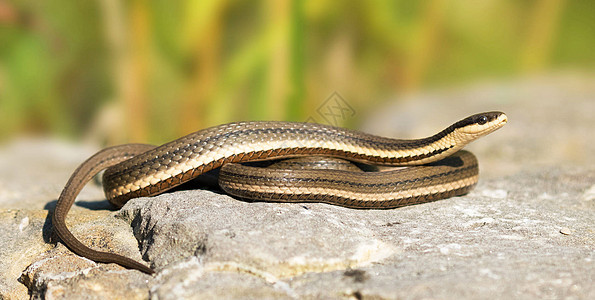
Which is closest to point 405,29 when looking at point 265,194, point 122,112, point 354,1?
point 354,1

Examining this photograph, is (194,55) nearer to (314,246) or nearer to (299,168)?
(299,168)

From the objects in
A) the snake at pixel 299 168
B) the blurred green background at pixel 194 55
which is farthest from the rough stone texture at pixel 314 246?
the blurred green background at pixel 194 55

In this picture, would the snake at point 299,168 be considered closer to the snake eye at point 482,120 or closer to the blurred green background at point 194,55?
the snake eye at point 482,120

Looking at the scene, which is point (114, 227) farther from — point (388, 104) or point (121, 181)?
point (388, 104)

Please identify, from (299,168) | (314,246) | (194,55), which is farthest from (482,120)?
(194,55)

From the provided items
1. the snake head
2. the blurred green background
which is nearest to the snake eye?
the snake head

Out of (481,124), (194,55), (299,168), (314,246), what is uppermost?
(194,55)
